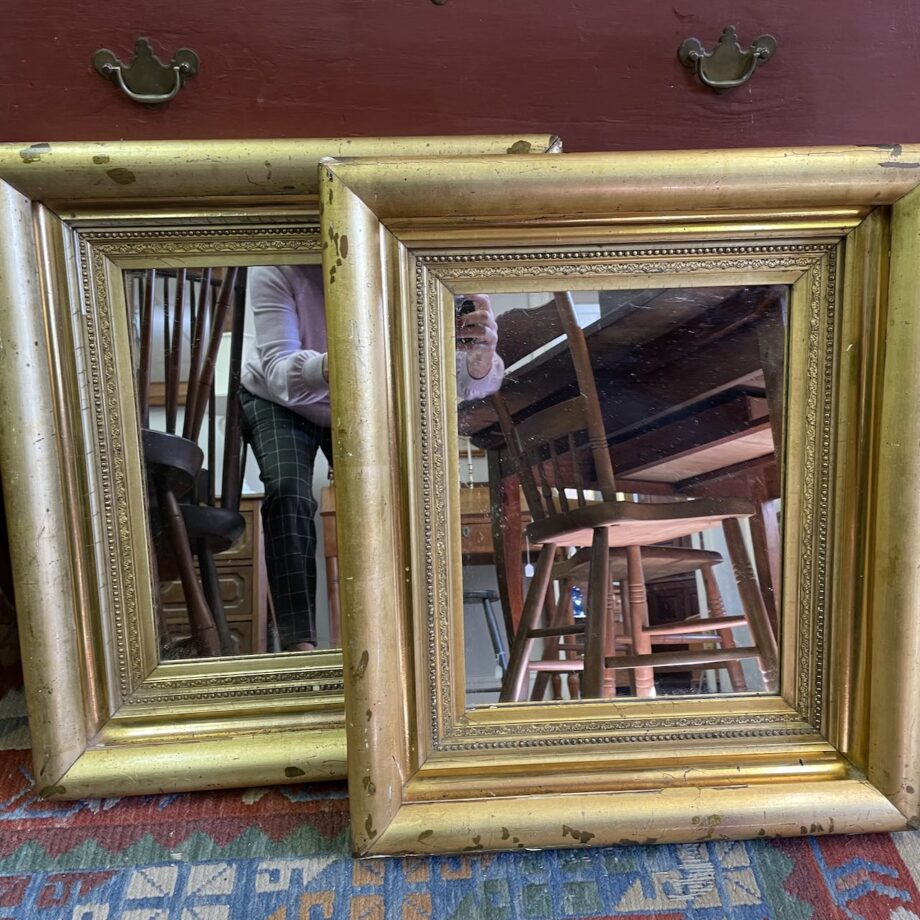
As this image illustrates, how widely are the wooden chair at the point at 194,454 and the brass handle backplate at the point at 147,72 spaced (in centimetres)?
14

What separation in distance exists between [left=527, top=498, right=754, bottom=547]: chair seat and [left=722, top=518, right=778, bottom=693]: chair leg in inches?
0.5

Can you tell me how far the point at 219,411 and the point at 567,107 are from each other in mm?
396

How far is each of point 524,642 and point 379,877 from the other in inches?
7.8

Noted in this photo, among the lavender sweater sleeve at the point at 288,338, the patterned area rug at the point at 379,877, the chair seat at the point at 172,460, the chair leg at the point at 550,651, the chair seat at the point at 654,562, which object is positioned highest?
the lavender sweater sleeve at the point at 288,338

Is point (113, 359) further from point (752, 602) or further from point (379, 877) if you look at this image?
point (752, 602)

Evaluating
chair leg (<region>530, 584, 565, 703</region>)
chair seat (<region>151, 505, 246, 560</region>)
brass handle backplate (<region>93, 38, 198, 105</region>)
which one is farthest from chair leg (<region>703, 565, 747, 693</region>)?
brass handle backplate (<region>93, 38, 198, 105</region>)

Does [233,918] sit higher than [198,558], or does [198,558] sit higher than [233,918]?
[198,558]

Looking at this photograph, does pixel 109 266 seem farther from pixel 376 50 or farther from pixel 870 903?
pixel 870 903

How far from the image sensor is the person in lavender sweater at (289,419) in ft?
2.11

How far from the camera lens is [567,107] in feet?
2.13

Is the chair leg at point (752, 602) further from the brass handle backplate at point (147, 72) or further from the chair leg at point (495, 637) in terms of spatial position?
the brass handle backplate at point (147, 72)

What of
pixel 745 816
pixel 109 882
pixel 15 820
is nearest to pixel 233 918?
pixel 109 882

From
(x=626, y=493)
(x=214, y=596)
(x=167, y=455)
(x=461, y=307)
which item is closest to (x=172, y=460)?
(x=167, y=455)

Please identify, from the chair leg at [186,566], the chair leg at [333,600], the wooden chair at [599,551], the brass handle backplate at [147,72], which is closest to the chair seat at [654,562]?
the wooden chair at [599,551]
